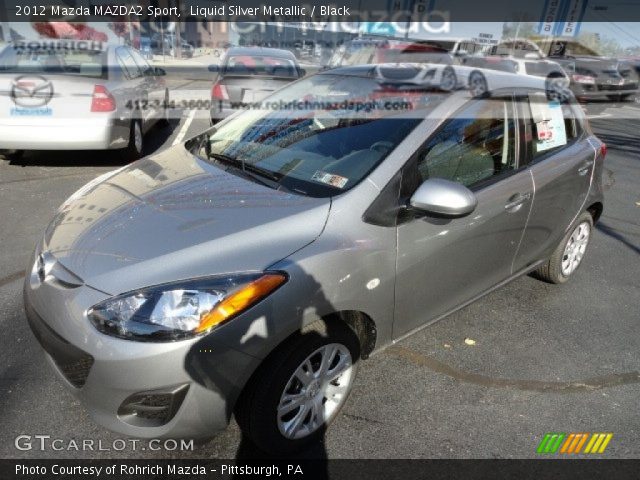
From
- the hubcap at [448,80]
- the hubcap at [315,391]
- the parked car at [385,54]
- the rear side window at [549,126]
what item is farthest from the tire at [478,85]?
the parked car at [385,54]

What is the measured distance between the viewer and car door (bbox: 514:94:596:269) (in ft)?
9.76

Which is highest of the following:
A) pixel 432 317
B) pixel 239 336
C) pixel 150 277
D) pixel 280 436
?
pixel 150 277

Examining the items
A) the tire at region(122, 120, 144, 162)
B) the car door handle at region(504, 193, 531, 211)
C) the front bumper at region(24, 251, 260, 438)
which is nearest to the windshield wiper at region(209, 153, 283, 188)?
the front bumper at region(24, 251, 260, 438)

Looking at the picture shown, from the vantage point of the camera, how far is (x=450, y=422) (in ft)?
7.80

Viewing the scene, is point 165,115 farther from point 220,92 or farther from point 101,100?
point 101,100

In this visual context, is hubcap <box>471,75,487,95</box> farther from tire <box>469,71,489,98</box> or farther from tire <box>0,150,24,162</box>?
tire <box>0,150,24,162</box>

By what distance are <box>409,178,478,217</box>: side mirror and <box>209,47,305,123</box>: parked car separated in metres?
5.57

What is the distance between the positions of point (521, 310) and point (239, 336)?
7.99 feet

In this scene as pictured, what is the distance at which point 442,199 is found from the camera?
2.10 meters

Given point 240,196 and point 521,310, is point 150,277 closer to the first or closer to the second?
point 240,196

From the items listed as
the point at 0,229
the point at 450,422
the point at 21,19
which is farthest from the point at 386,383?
the point at 21,19

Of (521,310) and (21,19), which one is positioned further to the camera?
(21,19)

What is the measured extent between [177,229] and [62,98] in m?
4.28

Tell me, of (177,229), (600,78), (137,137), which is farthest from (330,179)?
(600,78)
